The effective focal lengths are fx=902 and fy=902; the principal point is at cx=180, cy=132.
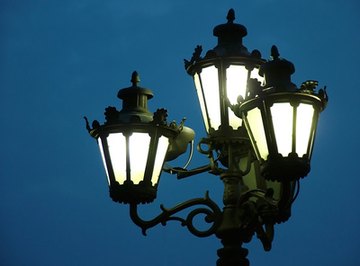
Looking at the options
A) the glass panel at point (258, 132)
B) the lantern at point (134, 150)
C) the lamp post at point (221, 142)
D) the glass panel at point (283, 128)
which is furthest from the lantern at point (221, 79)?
the glass panel at point (283, 128)

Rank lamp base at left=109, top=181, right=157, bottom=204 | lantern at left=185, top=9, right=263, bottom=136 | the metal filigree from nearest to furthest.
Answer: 1. lamp base at left=109, top=181, right=157, bottom=204
2. lantern at left=185, top=9, right=263, bottom=136
3. the metal filigree

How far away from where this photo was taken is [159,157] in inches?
237

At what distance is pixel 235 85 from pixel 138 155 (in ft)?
2.66

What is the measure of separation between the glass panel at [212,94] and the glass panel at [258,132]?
68 cm

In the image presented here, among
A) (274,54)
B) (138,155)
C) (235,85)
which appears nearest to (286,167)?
(274,54)

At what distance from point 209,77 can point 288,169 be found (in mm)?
1208

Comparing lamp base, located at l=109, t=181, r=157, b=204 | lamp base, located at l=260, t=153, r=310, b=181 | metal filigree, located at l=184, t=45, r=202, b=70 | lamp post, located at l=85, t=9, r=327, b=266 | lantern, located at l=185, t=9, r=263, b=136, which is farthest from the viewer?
metal filigree, located at l=184, t=45, r=202, b=70

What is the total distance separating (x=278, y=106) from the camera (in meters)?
5.29

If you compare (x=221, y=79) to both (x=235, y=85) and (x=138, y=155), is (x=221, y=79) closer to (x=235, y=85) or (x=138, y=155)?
(x=235, y=85)

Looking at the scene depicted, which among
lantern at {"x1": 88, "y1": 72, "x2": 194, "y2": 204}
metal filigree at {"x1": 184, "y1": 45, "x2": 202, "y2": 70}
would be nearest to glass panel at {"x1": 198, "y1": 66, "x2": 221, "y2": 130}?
metal filigree at {"x1": 184, "y1": 45, "x2": 202, "y2": 70}

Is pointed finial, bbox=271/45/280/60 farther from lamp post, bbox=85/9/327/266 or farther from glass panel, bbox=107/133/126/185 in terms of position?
glass panel, bbox=107/133/126/185

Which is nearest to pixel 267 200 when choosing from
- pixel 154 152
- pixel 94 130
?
pixel 154 152

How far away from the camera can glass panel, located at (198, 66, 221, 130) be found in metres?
6.07

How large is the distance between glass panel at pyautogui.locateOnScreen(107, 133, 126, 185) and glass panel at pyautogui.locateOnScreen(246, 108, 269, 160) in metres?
0.98
